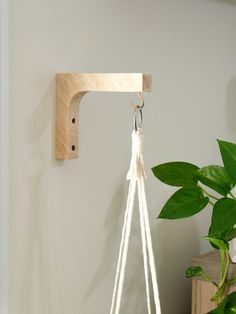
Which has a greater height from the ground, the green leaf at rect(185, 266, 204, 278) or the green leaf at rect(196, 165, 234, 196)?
the green leaf at rect(196, 165, 234, 196)

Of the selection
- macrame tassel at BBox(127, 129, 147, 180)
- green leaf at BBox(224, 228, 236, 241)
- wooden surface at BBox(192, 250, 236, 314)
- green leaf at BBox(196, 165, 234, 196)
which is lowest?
wooden surface at BBox(192, 250, 236, 314)

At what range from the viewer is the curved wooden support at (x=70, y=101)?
0.97 metres

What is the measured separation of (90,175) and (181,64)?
0.37 meters

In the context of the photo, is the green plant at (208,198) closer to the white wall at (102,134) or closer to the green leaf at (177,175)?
the green leaf at (177,175)

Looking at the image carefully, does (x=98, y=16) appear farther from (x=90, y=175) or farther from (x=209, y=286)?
(x=209, y=286)

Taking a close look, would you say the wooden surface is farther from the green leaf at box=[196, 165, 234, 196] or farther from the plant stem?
the green leaf at box=[196, 165, 234, 196]

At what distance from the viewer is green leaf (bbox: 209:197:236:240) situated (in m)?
1.03

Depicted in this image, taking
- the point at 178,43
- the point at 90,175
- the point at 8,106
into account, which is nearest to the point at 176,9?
the point at 178,43

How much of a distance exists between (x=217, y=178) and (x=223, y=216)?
2.9 inches

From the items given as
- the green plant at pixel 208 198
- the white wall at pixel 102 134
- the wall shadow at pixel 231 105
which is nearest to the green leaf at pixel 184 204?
the green plant at pixel 208 198

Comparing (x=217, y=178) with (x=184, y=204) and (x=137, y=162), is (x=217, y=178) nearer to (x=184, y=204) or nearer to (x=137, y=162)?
(x=184, y=204)

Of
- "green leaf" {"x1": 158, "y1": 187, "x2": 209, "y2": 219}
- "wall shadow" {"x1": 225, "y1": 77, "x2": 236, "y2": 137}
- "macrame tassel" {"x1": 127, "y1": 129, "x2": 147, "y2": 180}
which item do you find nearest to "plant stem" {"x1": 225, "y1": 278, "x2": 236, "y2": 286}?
"green leaf" {"x1": 158, "y1": 187, "x2": 209, "y2": 219}

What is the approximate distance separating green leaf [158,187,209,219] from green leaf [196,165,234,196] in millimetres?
26

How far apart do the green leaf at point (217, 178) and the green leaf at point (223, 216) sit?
3cm
